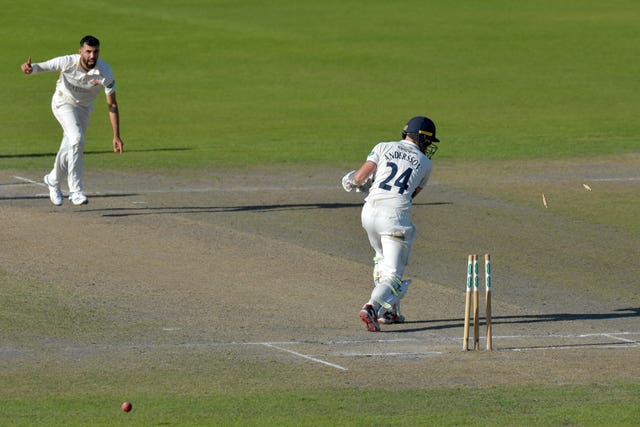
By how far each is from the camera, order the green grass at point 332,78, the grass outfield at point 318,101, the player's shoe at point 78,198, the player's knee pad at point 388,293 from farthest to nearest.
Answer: the green grass at point 332,78 → the player's shoe at point 78,198 → the player's knee pad at point 388,293 → the grass outfield at point 318,101

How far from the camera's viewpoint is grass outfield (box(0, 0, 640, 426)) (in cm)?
1068

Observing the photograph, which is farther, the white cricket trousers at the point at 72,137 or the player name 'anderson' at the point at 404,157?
the white cricket trousers at the point at 72,137

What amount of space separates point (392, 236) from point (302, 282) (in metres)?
2.21

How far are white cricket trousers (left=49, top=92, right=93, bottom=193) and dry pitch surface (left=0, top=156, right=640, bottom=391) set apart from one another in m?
0.61

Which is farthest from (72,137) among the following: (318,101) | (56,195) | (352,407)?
(318,101)

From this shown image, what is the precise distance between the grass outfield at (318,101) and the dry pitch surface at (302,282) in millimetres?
623

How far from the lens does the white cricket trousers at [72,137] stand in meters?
19.6

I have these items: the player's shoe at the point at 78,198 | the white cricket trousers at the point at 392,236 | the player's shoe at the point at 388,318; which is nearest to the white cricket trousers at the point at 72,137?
the player's shoe at the point at 78,198

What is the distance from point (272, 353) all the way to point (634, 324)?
3851mm

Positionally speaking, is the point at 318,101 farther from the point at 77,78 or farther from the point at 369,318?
the point at 369,318

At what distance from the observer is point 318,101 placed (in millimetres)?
38344

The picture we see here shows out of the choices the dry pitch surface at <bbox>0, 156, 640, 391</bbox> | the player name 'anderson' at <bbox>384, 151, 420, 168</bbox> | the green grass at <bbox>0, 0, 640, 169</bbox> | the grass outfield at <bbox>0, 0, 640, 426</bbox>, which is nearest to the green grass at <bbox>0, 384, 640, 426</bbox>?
the grass outfield at <bbox>0, 0, 640, 426</bbox>

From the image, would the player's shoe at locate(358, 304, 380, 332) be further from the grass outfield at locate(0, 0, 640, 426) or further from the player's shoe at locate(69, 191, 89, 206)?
the player's shoe at locate(69, 191, 89, 206)

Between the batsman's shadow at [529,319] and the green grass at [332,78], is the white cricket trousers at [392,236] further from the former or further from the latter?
the green grass at [332,78]
